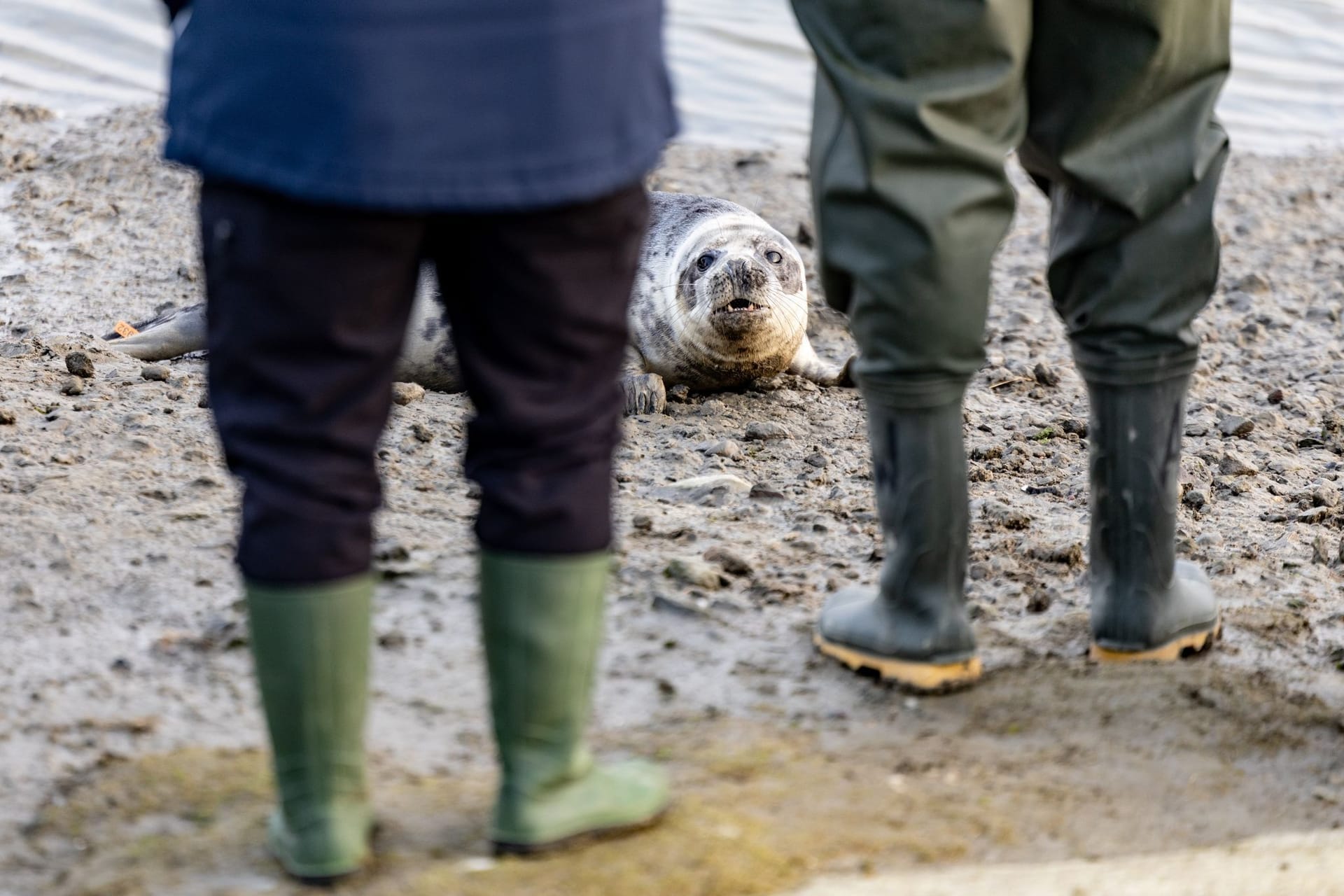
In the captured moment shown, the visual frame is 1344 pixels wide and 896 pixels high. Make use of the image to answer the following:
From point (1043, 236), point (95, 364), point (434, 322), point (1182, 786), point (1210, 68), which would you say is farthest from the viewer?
point (1043, 236)

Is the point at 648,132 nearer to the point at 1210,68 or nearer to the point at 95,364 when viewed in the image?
the point at 1210,68

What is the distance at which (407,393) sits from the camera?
4574mm

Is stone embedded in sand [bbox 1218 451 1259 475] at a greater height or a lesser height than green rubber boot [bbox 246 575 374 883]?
lesser

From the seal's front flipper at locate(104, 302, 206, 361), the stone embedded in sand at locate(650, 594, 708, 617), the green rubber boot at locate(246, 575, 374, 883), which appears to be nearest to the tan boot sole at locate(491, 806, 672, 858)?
the green rubber boot at locate(246, 575, 374, 883)

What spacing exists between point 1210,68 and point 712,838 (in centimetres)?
162

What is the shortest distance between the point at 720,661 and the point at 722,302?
2.21 m

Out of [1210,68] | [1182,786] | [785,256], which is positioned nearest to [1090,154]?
[1210,68]

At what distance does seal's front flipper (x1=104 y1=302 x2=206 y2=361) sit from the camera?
505 cm

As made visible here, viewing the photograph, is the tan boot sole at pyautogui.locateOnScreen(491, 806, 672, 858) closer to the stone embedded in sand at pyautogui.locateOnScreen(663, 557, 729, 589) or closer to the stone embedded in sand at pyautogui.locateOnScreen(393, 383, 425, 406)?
the stone embedded in sand at pyautogui.locateOnScreen(663, 557, 729, 589)

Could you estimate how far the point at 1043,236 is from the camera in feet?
22.8

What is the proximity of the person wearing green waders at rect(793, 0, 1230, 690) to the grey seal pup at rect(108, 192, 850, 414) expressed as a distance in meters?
2.01

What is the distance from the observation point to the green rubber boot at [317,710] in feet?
6.38

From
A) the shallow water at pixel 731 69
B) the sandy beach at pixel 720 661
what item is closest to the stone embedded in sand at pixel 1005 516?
the sandy beach at pixel 720 661

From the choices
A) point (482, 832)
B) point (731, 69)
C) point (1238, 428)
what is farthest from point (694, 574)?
point (731, 69)
